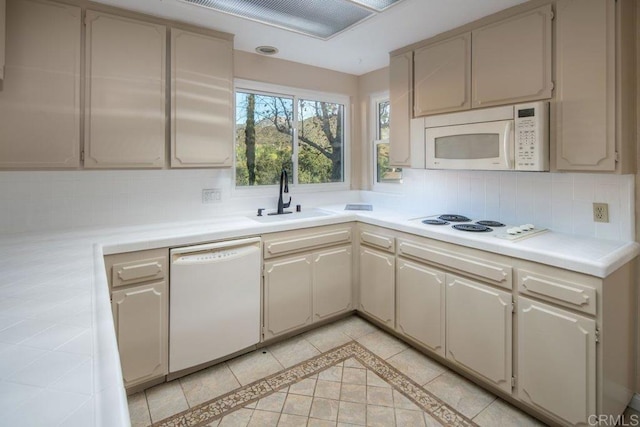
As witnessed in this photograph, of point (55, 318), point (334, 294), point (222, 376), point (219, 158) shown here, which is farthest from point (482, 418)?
point (219, 158)

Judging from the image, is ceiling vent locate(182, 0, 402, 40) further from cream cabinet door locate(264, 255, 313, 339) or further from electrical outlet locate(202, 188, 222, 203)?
cream cabinet door locate(264, 255, 313, 339)

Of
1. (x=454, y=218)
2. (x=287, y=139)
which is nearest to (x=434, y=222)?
(x=454, y=218)

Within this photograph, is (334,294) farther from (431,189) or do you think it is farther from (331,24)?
(331,24)

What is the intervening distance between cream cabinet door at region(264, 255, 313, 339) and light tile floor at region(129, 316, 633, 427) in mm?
196

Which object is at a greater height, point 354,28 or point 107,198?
point 354,28

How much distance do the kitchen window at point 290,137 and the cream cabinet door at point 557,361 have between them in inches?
87.1

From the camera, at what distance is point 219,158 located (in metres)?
2.61

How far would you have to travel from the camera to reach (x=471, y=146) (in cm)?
237

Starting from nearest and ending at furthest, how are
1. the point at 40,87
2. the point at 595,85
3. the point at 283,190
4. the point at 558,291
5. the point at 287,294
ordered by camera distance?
the point at 558,291 < the point at 595,85 < the point at 40,87 < the point at 287,294 < the point at 283,190

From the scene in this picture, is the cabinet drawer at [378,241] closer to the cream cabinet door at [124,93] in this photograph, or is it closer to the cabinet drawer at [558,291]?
the cabinet drawer at [558,291]

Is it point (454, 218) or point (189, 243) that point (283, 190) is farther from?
point (454, 218)

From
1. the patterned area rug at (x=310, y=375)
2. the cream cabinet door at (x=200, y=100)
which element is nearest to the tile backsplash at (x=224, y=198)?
the cream cabinet door at (x=200, y=100)

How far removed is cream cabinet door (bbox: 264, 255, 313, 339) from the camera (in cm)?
265

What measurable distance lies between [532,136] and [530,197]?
22.3 inches
